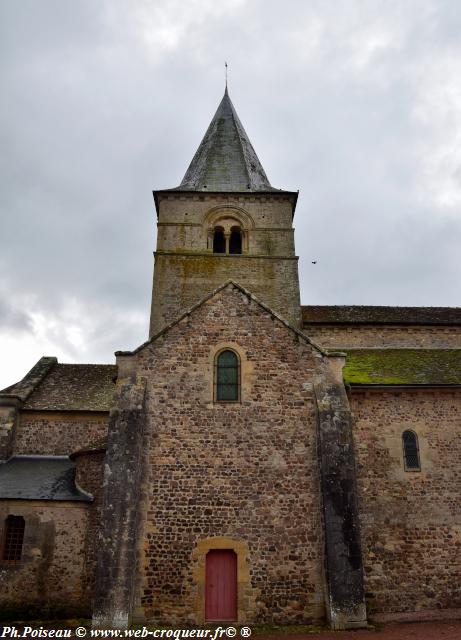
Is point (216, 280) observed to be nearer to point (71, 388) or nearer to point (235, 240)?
point (235, 240)

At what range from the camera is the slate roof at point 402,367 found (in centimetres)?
1528

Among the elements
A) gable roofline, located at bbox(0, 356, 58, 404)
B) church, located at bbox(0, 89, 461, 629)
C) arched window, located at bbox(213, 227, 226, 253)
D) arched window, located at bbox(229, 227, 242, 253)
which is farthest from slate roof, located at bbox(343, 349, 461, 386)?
gable roofline, located at bbox(0, 356, 58, 404)

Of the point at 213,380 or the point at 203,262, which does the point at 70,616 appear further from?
the point at 203,262

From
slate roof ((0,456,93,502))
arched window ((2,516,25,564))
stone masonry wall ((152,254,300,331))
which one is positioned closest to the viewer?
arched window ((2,516,25,564))

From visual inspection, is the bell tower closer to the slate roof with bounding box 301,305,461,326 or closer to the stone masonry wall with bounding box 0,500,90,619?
the slate roof with bounding box 301,305,461,326

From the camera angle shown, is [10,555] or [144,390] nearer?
[144,390]

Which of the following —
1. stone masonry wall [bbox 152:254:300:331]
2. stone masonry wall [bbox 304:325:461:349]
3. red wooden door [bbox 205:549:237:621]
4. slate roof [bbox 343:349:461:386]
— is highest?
stone masonry wall [bbox 152:254:300:331]

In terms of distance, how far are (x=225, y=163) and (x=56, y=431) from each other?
15.7m

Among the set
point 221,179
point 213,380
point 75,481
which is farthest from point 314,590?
point 221,179

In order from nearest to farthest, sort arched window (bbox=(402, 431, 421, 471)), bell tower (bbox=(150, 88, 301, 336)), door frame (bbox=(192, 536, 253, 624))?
door frame (bbox=(192, 536, 253, 624)) < arched window (bbox=(402, 431, 421, 471)) < bell tower (bbox=(150, 88, 301, 336))

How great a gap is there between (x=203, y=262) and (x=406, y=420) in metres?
11.1

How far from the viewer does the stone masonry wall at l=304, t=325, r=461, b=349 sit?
2044 cm

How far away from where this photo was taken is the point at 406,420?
14836mm

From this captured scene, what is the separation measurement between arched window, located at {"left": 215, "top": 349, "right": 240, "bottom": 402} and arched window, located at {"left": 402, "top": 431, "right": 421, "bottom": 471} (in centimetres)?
509
